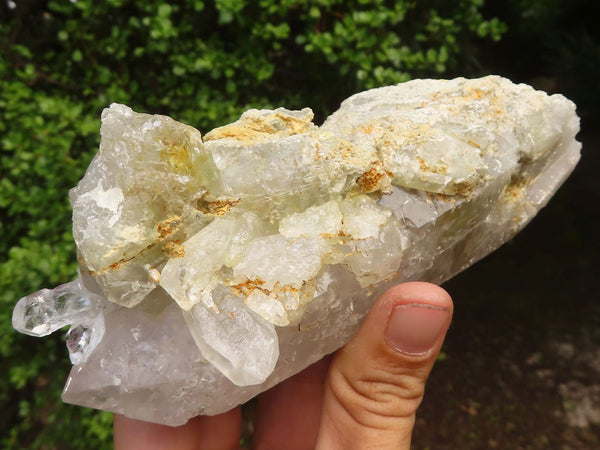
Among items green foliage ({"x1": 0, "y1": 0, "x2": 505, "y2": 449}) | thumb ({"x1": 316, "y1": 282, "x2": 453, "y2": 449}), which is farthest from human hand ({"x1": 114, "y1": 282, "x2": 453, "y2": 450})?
green foliage ({"x1": 0, "y1": 0, "x2": 505, "y2": 449})

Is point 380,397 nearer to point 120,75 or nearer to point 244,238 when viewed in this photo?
point 244,238

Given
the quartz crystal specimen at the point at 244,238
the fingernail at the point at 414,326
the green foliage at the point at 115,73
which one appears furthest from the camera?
the green foliage at the point at 115,73

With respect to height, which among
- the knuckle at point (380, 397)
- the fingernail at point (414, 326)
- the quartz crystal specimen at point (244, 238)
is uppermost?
the quartz crystal specimen at point (244, 238)

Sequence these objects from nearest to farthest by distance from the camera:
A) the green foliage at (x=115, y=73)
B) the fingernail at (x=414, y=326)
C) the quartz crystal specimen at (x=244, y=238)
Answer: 1. the quartz crystal specimen at (x=244, y=238)
2. the fingernail at (x=414, y=326)
3. the green foliage at (x=115, y=73)

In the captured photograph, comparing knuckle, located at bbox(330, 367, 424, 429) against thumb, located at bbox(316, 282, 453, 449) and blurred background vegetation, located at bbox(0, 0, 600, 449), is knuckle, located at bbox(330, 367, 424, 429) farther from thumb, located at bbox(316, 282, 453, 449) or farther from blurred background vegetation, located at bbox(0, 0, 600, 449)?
blurred background vegetation, located at bbox(0, 0, 600, 449)

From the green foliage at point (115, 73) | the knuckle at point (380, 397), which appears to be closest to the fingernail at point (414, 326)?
the knuckle at point (380, 397)

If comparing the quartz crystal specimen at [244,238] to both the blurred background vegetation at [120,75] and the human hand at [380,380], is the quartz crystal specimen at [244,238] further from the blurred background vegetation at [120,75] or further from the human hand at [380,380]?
the blurred background vegetation at [120,75]

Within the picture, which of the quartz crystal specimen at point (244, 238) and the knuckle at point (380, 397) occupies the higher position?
the quartz crystal specimen at point (244, 238)
